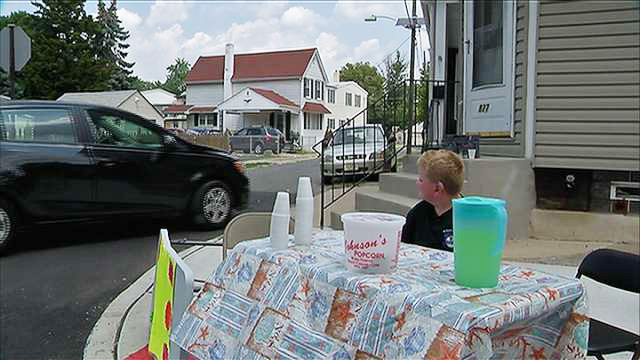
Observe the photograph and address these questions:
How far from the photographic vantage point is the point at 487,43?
663 centimetres

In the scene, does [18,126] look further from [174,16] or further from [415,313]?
[174,16]

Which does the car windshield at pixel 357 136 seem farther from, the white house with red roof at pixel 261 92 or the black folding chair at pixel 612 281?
the white house with red roof at pixel 261 92

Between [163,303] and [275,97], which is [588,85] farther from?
[275,97]

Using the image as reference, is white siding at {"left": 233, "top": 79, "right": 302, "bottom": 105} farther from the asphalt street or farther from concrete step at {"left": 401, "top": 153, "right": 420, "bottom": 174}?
the asphalt street

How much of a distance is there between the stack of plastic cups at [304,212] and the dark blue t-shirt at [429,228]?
590mm

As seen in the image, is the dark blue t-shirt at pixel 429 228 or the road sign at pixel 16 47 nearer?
the dark blue t-shirt at pixel 429 228

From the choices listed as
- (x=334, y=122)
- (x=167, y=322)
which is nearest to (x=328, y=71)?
(x=334, y=122)

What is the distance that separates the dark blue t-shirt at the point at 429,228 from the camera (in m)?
2.68

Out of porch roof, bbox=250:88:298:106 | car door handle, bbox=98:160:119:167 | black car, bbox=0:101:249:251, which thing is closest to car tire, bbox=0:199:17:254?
black car, bbox=0:101:249:251

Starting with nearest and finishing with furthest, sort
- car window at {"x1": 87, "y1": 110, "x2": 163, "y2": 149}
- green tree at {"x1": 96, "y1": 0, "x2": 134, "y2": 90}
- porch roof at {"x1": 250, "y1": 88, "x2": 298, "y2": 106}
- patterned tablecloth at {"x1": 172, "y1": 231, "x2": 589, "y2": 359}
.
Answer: patterned tablecloth at {"x1": 172, "y1": 231, "x2": 589, "y2": 359}, car window at {"x1": 87, "y1": 110, "x2": 163, "y2": 149}, porch roof at {"x1": 250, "y1": 88, "x2": 298, "y2": 106}, green tree at {"x1": 96, "y1": 0, "x2": 134, "y2": 90}

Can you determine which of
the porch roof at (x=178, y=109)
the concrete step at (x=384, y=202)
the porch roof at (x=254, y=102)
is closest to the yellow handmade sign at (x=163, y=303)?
the concrete step at (x=384, y=202)

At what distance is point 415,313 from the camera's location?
5.08 ft

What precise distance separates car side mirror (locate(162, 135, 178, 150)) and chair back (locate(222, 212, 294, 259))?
367cm

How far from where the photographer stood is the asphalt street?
362cm
